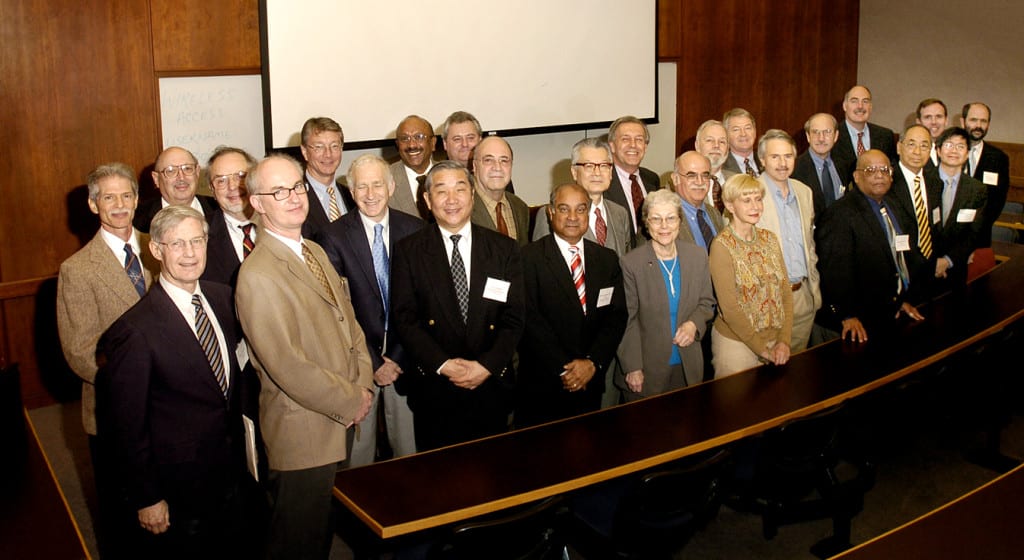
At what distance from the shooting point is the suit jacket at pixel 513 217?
15.4 ft

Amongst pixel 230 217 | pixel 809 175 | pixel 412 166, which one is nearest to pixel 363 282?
pixel 230 217

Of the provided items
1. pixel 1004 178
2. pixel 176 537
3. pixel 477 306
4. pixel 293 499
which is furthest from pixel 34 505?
pixel 1004 178

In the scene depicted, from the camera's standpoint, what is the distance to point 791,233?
5.07 m

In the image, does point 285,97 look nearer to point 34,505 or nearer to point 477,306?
point 477,306

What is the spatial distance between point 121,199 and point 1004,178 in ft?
20.3

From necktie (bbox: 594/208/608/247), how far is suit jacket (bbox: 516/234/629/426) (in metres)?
0.43

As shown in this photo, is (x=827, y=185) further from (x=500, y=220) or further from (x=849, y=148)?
(x=500, y=220)

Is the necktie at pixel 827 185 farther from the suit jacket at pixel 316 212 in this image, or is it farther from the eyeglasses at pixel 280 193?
the eyeglasses at pixel 280 193

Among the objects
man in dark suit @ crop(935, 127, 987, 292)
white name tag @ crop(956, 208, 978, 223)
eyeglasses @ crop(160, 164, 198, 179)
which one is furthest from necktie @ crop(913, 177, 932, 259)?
eyeglasses @ crop(160, 164, 198, 179)

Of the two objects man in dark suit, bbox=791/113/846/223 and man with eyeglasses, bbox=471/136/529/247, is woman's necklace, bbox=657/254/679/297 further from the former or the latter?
man in dark suit, bbox=791/113/846/223

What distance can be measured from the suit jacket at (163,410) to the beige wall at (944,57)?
873cm

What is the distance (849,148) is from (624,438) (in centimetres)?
439

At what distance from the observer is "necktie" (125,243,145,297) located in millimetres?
3725

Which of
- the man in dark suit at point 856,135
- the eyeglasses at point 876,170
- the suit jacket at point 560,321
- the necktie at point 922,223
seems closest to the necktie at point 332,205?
the suit jacket at point 560,321
